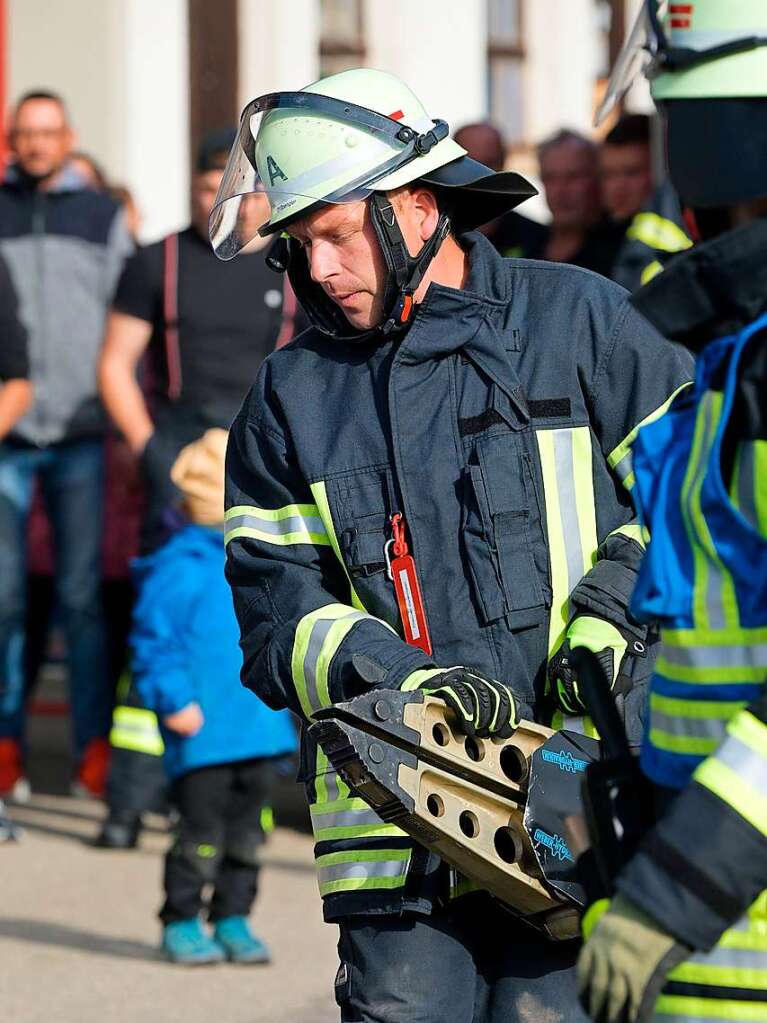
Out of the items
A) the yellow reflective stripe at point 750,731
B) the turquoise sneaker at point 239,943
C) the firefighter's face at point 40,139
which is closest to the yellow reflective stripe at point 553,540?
the yellow reflective stripe at point 750,731

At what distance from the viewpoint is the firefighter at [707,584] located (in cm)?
214

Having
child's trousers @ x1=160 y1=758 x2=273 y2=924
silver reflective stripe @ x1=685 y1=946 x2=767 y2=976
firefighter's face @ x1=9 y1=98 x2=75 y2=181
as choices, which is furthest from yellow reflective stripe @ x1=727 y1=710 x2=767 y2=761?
firefighter's face @ x1=9 y1=98 x2=75 y2=181

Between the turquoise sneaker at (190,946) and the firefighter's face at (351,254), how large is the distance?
8.46ft

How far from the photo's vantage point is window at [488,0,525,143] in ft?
62.6

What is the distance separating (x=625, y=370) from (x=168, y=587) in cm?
259

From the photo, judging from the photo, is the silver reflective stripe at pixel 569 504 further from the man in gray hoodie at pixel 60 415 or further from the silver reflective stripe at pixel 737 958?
the man in gray hoodie at pixel 60 415

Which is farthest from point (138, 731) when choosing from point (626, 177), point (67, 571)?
point (626, 177)

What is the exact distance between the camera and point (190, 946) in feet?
17.5

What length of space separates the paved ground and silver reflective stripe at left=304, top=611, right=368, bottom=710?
1.97m

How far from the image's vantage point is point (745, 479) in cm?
222

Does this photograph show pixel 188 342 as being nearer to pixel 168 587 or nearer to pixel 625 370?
pixel 168 587

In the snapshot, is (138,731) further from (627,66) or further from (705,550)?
(705,550)

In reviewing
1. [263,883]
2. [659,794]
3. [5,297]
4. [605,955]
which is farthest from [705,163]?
[5,297]

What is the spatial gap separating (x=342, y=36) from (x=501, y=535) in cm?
1285
